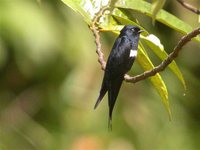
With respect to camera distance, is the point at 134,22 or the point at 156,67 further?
the point at 134,22

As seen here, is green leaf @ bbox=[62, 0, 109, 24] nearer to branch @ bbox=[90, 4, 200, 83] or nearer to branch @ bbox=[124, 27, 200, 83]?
branch @ bbox=[90, 4, 200, 83]

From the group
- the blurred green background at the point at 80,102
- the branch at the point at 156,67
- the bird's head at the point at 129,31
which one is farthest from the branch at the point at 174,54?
the blurred green background at the point at 80,102

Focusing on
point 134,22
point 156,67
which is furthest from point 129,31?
point 156,67

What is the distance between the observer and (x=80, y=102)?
2.57 m

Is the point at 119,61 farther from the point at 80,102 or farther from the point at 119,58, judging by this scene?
the point at 80,102

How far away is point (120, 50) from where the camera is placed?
1199 mm

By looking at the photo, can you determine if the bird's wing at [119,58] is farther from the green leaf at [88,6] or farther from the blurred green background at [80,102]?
the blurred green background at [80,102]

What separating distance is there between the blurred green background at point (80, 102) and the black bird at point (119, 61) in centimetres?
87

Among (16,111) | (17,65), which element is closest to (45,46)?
(17,65)

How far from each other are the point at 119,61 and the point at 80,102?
56.3 inches

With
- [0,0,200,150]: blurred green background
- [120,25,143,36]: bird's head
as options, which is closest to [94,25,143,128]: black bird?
[120,25,143,36]: bird's head

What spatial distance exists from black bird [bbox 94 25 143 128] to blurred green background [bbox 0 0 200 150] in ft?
2.86

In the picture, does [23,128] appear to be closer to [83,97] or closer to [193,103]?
[83,97]

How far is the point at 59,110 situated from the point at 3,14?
0.82 m
